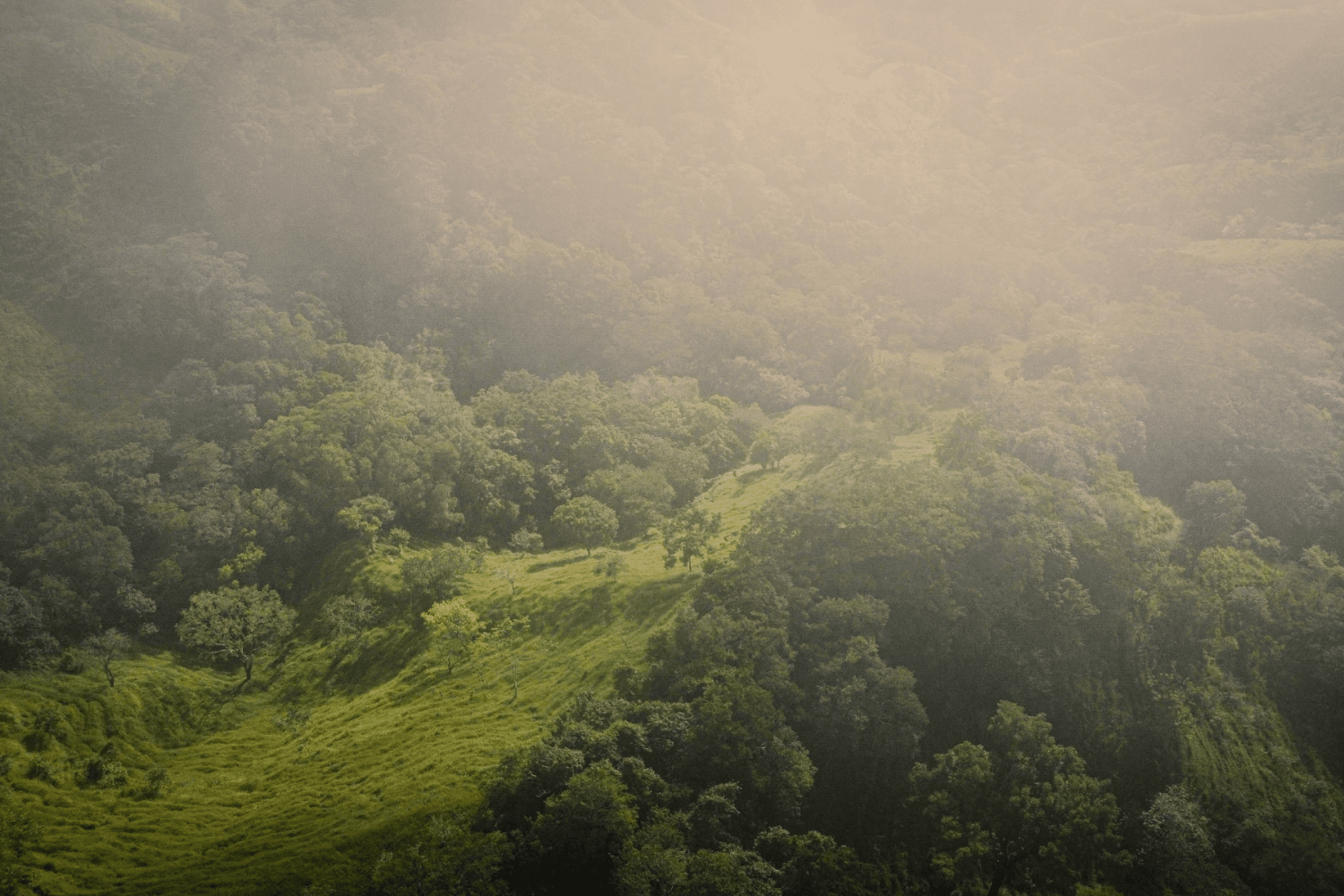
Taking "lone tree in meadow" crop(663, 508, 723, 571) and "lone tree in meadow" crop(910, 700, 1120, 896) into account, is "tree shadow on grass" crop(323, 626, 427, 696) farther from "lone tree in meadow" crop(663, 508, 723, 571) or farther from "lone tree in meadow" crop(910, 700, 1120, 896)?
"lone tree in meadow" crop(910, 700, 1120, 896)

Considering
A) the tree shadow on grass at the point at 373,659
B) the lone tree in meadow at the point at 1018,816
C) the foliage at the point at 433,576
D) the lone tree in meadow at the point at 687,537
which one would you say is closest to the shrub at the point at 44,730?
the tree shadow on grass at the point at 373,659

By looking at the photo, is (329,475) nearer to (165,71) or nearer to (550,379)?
(550,379)

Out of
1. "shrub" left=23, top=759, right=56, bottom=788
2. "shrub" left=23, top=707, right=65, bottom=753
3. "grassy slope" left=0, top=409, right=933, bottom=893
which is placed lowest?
"grassy slope" left=0, top=409, right=933, bottom=893

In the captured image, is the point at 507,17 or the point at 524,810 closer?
the point at 524,810

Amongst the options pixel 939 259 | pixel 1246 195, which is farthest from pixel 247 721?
pixel 1246 195

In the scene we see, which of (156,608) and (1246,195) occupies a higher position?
(1246,195)

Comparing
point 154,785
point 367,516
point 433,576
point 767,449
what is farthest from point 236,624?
point 767,449

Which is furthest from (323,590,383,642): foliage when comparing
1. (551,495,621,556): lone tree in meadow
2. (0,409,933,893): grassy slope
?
(551,495,621,556): lone tree in meadow
